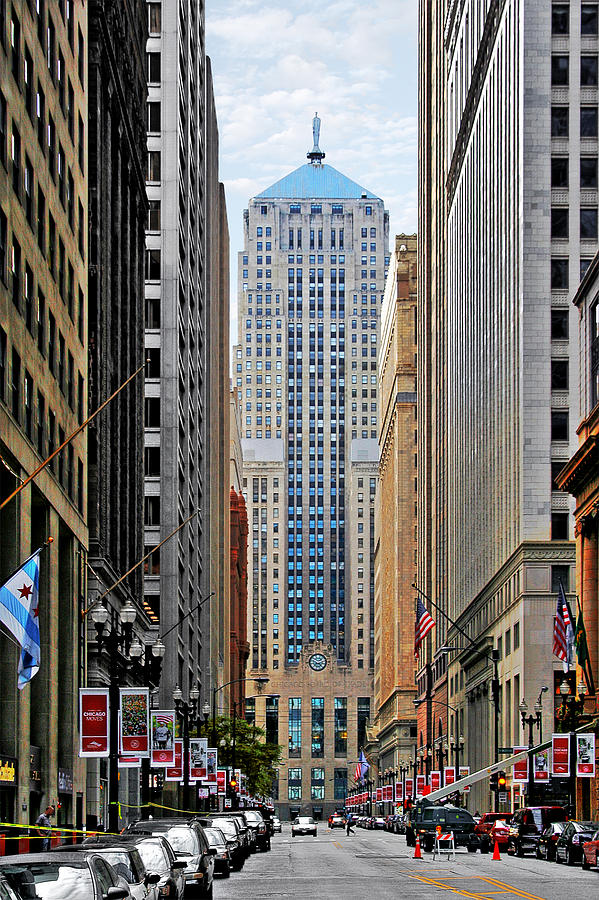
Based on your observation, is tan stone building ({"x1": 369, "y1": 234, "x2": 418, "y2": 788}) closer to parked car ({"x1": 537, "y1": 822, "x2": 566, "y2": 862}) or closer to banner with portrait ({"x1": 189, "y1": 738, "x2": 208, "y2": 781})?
banner with portrait ({"x1": 189, "y1": 738, "x2": 208, "y2": 781})

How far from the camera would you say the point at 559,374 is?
283 feet

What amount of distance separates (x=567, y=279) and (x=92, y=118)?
31597 millimetres

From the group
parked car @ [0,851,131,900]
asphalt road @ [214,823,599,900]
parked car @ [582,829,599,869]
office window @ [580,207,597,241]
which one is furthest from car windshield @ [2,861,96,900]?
office window @ [580,207,597,241]

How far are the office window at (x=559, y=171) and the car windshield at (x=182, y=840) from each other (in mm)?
62420

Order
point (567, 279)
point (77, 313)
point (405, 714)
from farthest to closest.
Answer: point (405, 714)
point (567, 279)
point (77, 313)

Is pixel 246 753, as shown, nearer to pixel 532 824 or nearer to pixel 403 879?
pixel 532 824

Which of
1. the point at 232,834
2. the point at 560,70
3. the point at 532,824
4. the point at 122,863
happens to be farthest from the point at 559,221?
the point at 122,863

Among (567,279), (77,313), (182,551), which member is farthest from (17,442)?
(182,551)

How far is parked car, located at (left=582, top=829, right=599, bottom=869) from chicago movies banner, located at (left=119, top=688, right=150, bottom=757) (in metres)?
13.6

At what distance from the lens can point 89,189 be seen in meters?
67.1

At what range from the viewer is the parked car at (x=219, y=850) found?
41.8 metres

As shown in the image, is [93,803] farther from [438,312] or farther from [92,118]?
[438,312]

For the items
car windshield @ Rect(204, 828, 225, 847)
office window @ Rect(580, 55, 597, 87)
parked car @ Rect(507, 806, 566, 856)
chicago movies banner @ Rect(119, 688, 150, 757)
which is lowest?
parked car @ Rect(507, 806, 566, 856)

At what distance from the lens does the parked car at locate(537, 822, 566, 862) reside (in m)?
54.4
